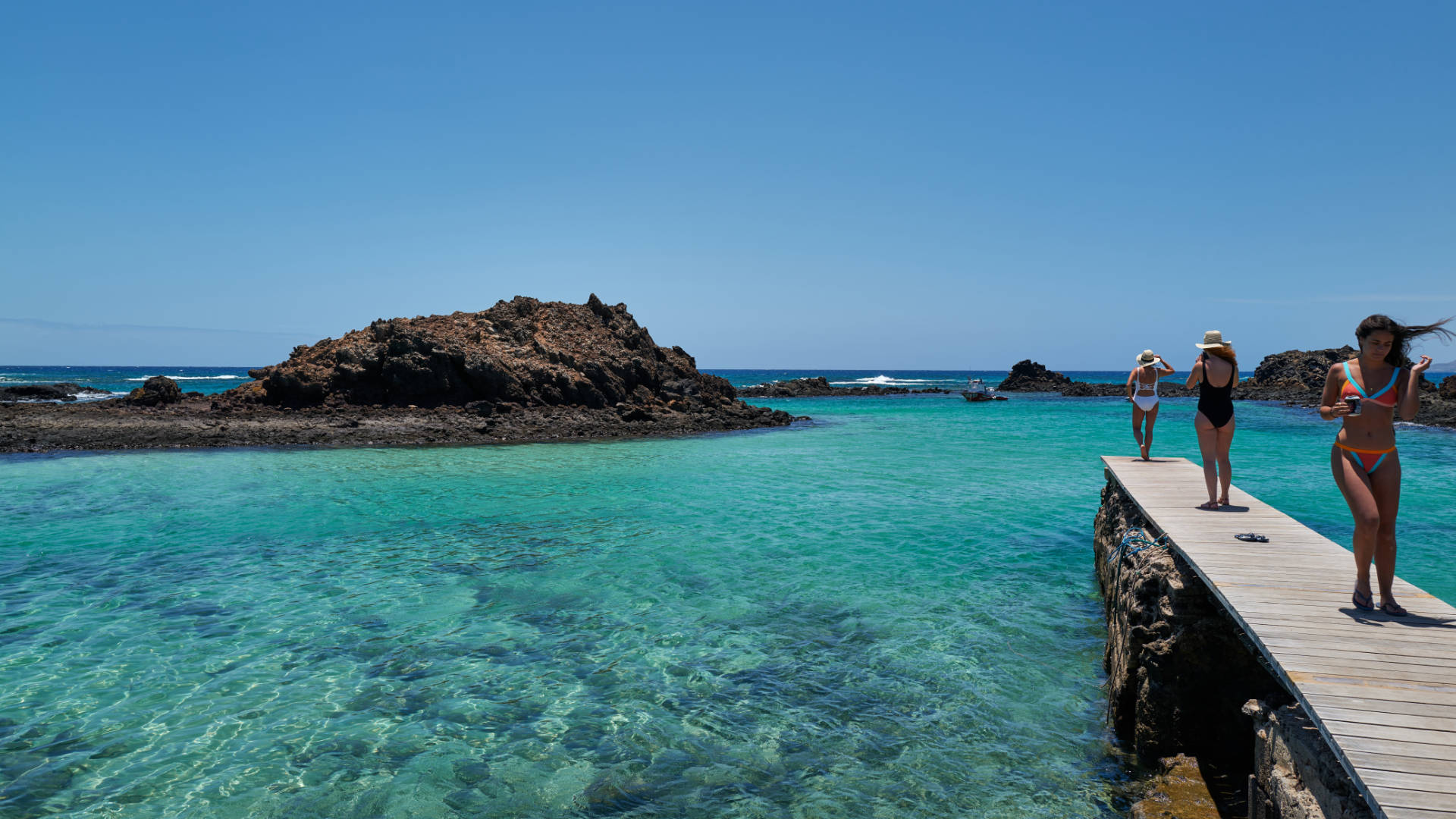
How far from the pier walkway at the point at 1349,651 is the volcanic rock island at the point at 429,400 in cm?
2476

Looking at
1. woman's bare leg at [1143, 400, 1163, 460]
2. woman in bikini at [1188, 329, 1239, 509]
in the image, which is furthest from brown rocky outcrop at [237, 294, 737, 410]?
woman in bikini at [1188, 329, 1239, 509]

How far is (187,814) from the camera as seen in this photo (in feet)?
16.5

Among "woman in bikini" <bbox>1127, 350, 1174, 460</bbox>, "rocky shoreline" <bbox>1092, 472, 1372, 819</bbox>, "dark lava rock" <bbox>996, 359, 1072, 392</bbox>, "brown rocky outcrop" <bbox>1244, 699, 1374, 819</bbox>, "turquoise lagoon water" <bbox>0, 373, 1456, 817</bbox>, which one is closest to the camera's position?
"brown rocky outcrop" <bbox>1244, 699, 1374, 819</bbox>

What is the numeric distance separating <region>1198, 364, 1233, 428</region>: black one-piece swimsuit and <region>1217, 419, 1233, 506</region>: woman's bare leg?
0.06 metres

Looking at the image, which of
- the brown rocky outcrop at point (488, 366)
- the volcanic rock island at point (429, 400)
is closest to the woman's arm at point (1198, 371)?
the volcanic rock island at point (429, 400)

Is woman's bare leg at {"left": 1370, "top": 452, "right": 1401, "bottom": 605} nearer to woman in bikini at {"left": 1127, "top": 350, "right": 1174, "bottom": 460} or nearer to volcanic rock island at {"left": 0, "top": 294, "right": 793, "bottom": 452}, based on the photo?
woman in bikini at {"left": 1127, "top": 350, "right": 1174, "bottom": 460}

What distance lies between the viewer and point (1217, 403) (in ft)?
27.1

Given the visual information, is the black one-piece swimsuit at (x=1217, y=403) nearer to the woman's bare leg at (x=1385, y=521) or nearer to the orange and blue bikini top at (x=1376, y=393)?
the orange and blue bikini top at (x=1376, y=393)

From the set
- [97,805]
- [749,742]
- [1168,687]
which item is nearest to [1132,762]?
[1168,687]

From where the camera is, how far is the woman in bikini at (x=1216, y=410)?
8.22 m

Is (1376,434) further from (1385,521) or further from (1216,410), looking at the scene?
(1216,410)

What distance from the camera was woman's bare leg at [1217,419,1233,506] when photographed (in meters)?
8.20

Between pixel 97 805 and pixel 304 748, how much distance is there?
1.22 m

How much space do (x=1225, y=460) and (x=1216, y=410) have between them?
0.57 meters
